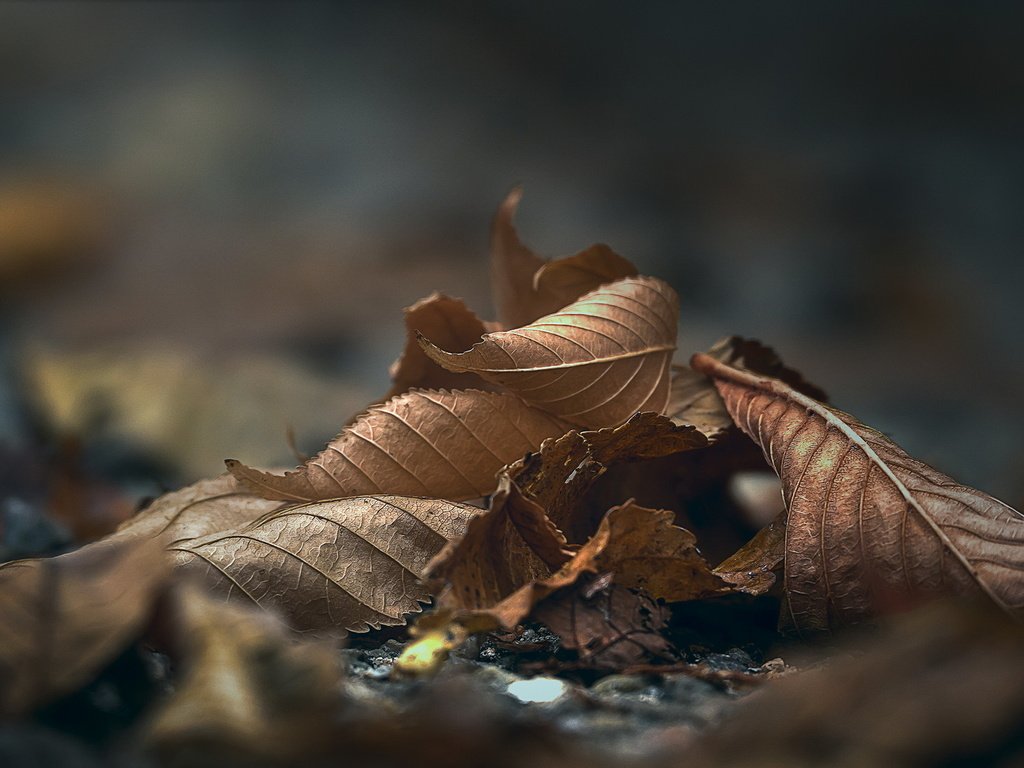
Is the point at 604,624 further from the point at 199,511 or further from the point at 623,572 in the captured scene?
the point at 199,511

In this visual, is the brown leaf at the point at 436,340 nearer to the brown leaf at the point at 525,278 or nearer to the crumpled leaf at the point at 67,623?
the brown leaf at the point at 525,278

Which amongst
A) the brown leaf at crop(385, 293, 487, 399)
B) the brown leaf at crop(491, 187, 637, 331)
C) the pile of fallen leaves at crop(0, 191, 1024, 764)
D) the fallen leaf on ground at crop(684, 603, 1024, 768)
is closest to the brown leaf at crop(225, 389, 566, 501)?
the pile of fallen leaves at crop(0, 191, 1024, 764)

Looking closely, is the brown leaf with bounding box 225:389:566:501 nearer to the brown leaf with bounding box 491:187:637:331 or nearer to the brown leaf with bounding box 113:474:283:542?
→ the brown leaf with bounding box 113:474:283:542

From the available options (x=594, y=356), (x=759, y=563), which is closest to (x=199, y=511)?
(x=594, y=356)

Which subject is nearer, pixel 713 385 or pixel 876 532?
pixel 876 532

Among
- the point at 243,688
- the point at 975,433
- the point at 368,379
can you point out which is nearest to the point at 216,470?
the point at 368,379
